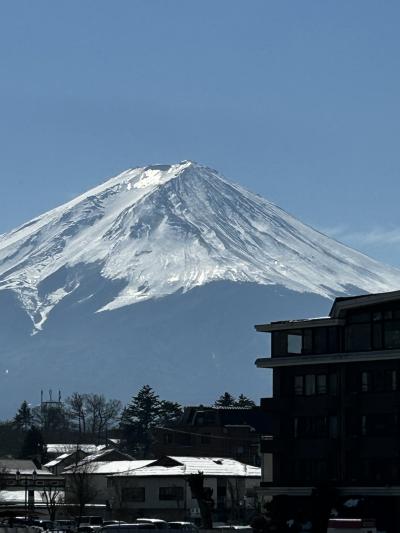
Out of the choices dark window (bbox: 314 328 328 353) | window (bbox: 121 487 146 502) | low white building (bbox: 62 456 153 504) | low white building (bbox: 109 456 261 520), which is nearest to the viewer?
dark window (bbox: 314 328 328 353)

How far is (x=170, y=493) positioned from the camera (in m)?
148

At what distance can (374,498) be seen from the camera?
105m

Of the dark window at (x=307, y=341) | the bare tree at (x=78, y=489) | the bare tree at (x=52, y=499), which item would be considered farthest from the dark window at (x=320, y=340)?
the bare tree at (x=52, y=499)

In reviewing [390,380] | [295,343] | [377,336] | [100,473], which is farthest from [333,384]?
[100,473]

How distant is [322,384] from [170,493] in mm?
41445

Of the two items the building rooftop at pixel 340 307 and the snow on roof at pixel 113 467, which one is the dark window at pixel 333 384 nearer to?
the building rooftop at pixel 340 307

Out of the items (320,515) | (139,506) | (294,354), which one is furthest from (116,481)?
(320,515)

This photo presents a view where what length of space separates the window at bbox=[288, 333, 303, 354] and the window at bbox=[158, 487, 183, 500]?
38235 mm

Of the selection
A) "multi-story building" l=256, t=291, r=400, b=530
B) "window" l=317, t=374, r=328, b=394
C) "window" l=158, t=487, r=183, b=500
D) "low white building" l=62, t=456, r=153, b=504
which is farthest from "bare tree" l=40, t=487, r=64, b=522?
"window" l=317, t=374, r=328, b=394

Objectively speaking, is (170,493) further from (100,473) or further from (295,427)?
(295,427)

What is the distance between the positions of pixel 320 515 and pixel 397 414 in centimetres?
1504

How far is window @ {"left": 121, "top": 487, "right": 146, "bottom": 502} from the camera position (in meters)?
149

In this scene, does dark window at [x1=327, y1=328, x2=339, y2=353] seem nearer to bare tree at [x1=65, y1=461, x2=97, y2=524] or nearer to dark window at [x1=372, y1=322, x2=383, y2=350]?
dark window at [x1=372, y1=322, x2=383, y2=350]

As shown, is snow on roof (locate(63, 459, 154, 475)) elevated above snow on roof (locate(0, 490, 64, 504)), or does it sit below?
above
